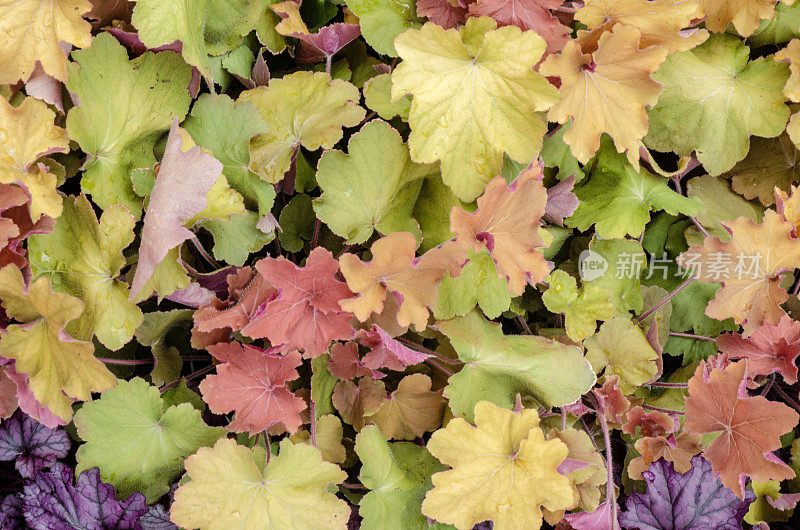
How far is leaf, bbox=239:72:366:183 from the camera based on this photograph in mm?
921

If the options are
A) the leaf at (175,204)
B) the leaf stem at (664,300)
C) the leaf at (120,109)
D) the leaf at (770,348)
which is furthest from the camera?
the leaf stem at (664,300)

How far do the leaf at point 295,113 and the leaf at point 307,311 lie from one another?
8.2 inches

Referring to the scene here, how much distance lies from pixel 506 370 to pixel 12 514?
0.82 meters

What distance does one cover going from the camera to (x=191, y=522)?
83 cm

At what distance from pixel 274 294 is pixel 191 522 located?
33 centimetres

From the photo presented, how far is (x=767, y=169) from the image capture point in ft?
3.76

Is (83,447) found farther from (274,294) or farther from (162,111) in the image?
(162,111)

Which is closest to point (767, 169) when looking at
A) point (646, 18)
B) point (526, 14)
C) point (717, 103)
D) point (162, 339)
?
point (717, 103)

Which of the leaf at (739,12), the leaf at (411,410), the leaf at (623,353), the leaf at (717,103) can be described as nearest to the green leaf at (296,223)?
the leaf at (411,410)

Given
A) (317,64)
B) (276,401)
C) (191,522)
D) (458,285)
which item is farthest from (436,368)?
(317,64)

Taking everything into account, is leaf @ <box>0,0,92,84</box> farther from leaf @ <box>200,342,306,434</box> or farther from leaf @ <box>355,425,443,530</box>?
leaf @ <box>355,425,443,530</box>

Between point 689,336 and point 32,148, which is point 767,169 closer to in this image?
point 689,336

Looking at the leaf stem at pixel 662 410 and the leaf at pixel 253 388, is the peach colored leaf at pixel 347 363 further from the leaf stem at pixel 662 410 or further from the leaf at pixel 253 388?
the leaf stem at pixel 662 410

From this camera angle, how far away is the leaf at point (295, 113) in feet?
3.02
